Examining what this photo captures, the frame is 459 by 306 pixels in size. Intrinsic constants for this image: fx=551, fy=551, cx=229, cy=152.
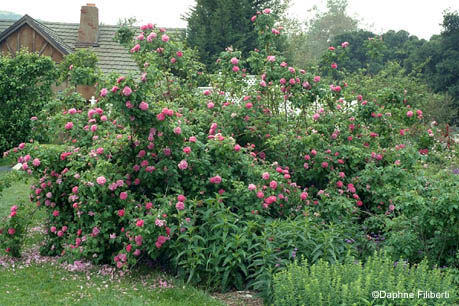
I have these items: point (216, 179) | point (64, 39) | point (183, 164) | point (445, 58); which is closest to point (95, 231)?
point (183, 164)

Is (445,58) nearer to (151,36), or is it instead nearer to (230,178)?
(151,36)

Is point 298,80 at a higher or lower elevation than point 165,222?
higher

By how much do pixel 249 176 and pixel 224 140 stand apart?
47 centimetres

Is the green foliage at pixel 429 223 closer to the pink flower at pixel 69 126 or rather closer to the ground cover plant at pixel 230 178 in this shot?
the ground cover plant at pixel 230 178

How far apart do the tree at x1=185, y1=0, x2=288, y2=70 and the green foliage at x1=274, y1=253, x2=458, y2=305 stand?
19664 millimetres

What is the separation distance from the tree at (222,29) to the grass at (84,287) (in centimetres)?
1830

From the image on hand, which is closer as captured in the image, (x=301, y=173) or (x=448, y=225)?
(x=448, y=225)

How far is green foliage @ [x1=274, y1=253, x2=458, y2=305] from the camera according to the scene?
3191 millimetres

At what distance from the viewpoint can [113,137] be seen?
5246 mm

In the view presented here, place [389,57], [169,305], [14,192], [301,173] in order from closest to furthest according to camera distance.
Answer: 1. [169,305]
2. [301,173]
3. [14,192]
4. [389,57]

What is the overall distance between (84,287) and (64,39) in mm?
17182

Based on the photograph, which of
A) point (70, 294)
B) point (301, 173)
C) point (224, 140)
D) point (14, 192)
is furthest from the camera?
point (14, 192)

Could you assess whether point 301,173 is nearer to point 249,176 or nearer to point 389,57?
point 249,176

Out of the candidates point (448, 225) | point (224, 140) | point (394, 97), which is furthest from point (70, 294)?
point (394, 97)
